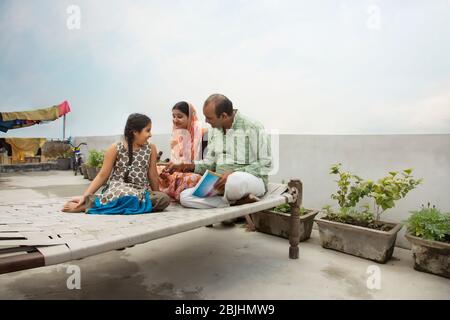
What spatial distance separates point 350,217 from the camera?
309cm

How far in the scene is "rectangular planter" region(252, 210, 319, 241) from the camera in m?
3.34

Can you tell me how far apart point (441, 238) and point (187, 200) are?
2.13 meters

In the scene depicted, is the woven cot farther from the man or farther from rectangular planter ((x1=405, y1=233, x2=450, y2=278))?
rectangular planter ((x1=405, y1=233, x2=450, y2=278))

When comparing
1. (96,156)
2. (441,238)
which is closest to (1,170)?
(96,156)

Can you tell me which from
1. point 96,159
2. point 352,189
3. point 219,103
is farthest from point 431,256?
point 96,159

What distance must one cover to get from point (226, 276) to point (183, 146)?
4.61ft

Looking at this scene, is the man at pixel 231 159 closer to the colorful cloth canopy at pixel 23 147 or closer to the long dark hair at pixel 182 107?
the long dark hair at pixel 182 107

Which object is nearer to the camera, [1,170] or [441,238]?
[441,238]

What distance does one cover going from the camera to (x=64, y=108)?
14.0m

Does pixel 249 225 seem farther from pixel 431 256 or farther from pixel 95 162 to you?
pixel 95 162

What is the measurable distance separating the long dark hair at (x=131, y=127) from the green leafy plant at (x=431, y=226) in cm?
245

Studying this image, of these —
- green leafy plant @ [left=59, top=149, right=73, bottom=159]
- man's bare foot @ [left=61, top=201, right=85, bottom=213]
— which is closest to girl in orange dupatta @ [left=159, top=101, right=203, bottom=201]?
man's bare foot @ [left=61, top=201, right=85, bottom=213]
